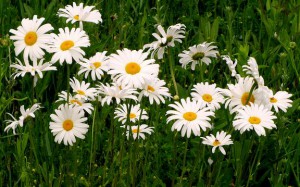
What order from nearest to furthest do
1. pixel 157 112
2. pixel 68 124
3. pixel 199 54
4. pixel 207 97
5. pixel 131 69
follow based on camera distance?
pixel 131 69 → pixel 68 124 → pixel 207 97 → pixel 199 54 → pixel 157 112

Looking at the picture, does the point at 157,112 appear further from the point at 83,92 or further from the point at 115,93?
the point at 115,93

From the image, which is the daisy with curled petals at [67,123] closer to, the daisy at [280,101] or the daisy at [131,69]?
the daisy at [131,69]

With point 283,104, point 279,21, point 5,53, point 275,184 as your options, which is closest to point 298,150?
point 275,184

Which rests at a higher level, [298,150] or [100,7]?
[100,7]

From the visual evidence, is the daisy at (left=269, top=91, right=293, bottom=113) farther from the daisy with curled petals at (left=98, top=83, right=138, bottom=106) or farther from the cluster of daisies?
the daisy with curled petals at (left=98, top=83, right=138, bottom=106)

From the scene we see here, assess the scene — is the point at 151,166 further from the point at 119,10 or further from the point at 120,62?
the point at 119,10

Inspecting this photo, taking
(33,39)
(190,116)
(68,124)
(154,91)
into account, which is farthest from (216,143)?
(33,39)
